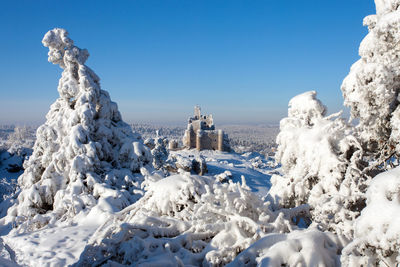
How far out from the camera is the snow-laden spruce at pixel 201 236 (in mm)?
3575

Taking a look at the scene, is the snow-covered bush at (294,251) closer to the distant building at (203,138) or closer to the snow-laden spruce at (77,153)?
the snow-laden spruce at (77,153)

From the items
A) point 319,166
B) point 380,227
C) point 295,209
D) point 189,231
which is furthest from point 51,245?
point 380,227

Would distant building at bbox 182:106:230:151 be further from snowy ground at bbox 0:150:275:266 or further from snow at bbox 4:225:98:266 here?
snow at bbox 4:225:98:266

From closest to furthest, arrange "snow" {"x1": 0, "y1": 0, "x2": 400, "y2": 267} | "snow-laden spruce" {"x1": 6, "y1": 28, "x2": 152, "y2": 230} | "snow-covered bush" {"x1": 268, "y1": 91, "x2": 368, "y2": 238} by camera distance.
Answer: "snow" {"x1": 0, "y1": 0, "x2": 400, "y2": 267} < "snow-covered bush" {"x1": 268, "y1": 91, "x2": 368, "y2": 238} < "snow-laden spruce" {"x1": 6, "y1": 28, "x2": 152, "y2": 230}

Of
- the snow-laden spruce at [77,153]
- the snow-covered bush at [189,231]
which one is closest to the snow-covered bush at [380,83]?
the snow-covered bush at [189,231]

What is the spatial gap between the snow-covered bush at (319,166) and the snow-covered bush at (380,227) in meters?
1.70

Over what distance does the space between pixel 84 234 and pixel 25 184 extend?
7.48 meters

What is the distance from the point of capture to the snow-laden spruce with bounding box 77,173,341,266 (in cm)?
358

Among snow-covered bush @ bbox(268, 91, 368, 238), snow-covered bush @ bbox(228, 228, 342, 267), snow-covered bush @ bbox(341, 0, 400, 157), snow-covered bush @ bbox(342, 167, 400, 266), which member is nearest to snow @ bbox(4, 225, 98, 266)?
snow-covered bush @ bbox(228, 228, 342, 267)

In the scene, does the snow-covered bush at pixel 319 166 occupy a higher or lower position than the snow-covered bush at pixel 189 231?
higher

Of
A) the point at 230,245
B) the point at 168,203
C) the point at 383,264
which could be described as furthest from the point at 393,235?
the point at 168,203

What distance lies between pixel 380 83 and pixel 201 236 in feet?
12.1

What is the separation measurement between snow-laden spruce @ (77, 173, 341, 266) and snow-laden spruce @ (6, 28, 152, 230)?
548 centimetres

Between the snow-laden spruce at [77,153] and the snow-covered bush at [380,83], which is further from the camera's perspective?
the snow-laden spruce at [77,153]
